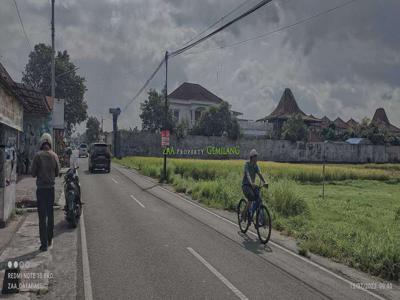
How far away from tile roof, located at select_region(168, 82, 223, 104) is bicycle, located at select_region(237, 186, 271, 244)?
74.1 metres

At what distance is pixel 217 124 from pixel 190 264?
5448cm

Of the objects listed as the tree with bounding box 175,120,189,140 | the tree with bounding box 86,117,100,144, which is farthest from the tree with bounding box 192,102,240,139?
the tree with bounding box 86,117,100,144

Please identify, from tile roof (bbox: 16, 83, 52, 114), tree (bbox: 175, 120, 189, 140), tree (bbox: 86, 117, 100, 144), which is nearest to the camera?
tile roof (bbox: 16, 83, 52, 114)

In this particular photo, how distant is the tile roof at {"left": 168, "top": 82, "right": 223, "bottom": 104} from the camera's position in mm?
84312

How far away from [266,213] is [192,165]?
1947cm

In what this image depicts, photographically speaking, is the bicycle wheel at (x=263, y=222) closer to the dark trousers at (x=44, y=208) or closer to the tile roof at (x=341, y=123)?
the dark trousers at (x=44, y=208)

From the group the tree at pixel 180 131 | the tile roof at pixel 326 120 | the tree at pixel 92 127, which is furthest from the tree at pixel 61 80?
the tile roof at pixel 326 120

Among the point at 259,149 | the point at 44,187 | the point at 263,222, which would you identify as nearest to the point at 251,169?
the point at 263,222

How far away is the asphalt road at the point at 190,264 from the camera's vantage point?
5.93m

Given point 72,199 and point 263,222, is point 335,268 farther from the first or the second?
point 72,199

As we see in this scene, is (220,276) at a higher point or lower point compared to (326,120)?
lower

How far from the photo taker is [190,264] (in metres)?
7.22

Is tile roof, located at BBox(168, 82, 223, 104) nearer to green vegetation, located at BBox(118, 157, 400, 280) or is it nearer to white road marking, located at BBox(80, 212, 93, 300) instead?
green vegetation, located at BBox(118, 157, 400, 280)

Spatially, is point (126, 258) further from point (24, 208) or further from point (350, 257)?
point (24, 208)
